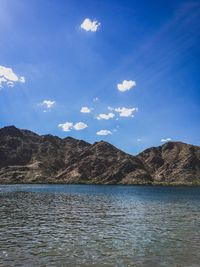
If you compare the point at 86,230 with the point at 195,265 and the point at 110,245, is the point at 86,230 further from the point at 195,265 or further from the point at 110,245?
the point at 195,265

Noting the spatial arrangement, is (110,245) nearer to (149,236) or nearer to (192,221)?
(149,236)

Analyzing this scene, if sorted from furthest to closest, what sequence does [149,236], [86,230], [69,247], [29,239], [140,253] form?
[86,230], [149,236], [29,239], [69,247], [140,253]

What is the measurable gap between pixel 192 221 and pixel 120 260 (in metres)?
27.0

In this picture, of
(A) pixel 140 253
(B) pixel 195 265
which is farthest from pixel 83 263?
(B) pixel 195 265

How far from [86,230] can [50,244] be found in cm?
994

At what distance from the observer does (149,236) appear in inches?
1501

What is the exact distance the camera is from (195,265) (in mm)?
26281

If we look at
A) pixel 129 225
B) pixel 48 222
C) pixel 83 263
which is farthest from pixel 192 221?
pixel 83 263

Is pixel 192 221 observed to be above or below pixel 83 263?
above

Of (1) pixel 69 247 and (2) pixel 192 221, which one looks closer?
(1) pixel 69 247

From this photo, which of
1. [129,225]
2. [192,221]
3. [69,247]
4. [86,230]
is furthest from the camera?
[192,221]

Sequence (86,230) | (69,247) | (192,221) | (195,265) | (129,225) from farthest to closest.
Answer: (192,221) < (129,225) < (86,230) < (69,247) < (195,265)

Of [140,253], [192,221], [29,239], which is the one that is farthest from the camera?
[192,221]

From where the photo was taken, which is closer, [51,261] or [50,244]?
[51,261]
